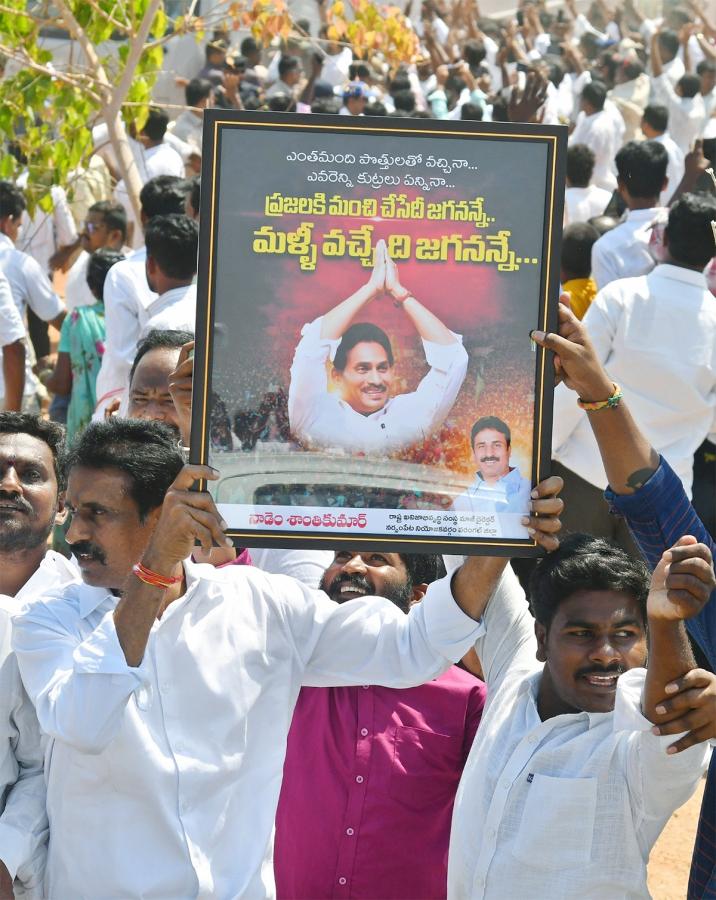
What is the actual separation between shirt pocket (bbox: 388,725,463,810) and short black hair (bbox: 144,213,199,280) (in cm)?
261

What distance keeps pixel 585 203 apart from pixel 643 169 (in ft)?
6.66

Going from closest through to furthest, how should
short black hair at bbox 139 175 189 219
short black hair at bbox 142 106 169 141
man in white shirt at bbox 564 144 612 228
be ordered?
short black hair at bbox 139 175 189 219 → man in white shirt at bbox 564 144 612 228 → short black hair at bbox 142 106 169 141

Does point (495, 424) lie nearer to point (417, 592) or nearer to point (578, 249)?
point (417, 592)

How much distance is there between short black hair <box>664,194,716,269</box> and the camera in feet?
16.7

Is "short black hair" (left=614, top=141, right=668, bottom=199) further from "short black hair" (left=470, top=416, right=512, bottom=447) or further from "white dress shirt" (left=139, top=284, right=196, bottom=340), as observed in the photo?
"short black hair" (left=470, top=416, right=512, bottom=447)

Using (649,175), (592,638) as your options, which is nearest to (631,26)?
(649,175)

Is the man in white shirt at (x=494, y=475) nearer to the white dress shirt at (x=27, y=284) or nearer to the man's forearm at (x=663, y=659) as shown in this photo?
the man's forearm at (x=663, y=659)

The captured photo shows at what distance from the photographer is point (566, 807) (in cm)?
270

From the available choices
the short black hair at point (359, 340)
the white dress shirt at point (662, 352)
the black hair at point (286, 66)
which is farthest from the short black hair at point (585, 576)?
the black hair at point (286, 66)

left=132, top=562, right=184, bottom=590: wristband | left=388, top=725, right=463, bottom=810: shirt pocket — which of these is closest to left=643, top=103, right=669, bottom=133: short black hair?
left=388, top=725, right=463, bottom=810: shirt pocket

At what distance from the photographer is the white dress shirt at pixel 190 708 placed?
8.23 feet

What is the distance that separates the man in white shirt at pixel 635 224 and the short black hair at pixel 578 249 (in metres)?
0.06

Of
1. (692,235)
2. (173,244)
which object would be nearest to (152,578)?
(173,244)

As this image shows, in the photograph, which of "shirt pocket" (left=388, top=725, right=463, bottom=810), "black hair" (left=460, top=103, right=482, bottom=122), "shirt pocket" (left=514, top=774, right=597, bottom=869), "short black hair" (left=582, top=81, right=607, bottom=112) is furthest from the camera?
"short black hair" (left=582, top=81, right=607, bottom=112)
